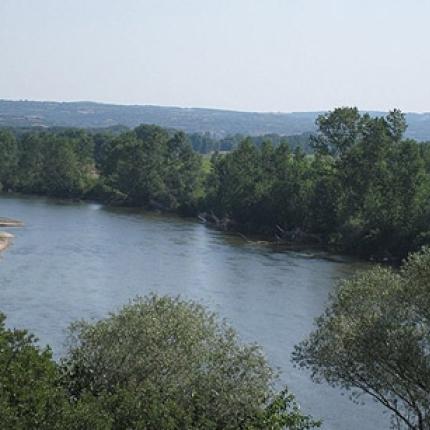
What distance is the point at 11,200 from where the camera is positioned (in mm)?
120500

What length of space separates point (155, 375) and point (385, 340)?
289 inches

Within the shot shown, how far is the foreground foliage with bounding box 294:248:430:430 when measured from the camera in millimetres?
27344

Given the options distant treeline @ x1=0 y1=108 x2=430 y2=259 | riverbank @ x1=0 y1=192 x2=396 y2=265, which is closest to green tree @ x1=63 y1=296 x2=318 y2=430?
distant treeline @ x1=0 y1=108 x2=430 y2=259

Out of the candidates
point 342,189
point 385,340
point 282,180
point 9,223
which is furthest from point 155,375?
point 282,180

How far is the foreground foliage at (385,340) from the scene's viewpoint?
89.7 feet

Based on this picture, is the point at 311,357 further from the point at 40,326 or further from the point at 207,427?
the point at 40,326

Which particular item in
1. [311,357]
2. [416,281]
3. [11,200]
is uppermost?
[416,281]

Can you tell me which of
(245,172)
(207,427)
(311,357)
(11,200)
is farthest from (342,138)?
(207,427)

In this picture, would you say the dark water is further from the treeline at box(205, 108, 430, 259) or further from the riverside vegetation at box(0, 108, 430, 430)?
the riverside vegetation at box(0, 108, 430, 430)

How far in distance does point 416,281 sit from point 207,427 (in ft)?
28.8

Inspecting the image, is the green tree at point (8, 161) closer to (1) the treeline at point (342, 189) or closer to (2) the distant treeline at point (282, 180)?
(2) the distant treeline at point (282, 180)

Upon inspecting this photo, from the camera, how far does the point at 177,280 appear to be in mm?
63812

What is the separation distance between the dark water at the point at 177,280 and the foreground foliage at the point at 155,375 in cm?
884

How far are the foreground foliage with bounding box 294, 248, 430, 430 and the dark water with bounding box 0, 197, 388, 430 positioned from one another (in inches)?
254
